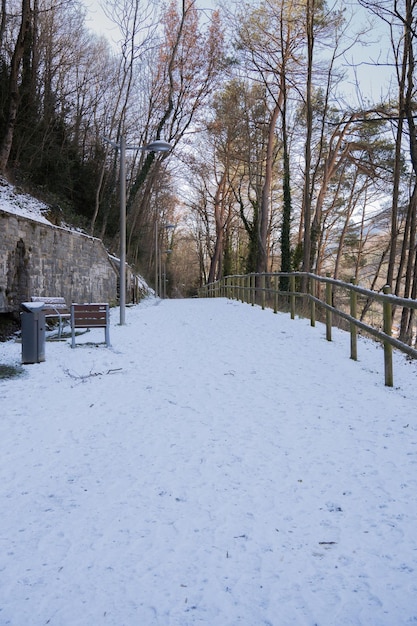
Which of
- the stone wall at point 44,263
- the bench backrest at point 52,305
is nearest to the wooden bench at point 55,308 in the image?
the bench backrest at point 52,305

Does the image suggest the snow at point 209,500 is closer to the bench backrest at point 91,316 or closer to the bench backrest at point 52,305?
the bench backrest at point 91,316

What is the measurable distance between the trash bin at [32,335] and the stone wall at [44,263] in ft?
7.53

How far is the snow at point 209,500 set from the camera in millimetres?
2061

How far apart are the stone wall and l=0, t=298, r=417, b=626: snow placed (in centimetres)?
396

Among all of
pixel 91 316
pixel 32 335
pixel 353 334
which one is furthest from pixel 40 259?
pixel 353 334

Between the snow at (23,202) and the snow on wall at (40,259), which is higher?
the snow at (23,202)

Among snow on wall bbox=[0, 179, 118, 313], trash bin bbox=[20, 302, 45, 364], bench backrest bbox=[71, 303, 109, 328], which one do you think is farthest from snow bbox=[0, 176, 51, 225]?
trash bin bbox=[20, 302, 45, 364]

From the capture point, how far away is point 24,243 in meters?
9.70

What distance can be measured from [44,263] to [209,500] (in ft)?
29.1

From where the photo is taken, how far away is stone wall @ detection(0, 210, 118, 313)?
9039 millimetres

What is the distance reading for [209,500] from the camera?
2932mm

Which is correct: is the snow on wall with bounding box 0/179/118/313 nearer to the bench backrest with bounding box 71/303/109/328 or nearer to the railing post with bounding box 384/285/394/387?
the bench backrest with bounding box 71/303/109/328

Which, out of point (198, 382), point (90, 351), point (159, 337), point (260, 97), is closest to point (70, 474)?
point (198, 382)

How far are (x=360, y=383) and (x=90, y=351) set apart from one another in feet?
14.3
